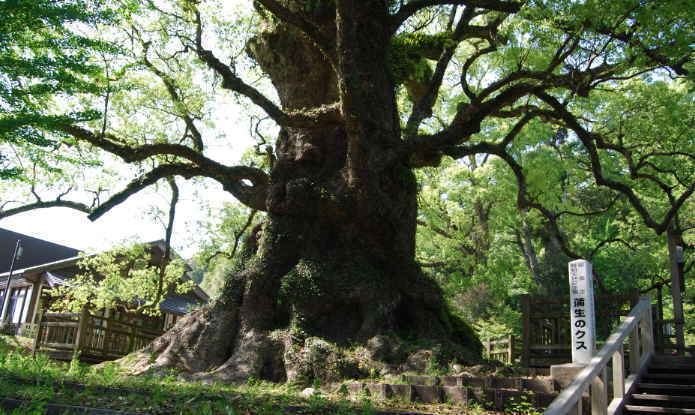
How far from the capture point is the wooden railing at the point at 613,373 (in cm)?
449

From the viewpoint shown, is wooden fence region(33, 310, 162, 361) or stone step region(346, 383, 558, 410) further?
wooden fence region(33, 310, 162, 361)

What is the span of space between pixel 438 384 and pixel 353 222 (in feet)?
15.0

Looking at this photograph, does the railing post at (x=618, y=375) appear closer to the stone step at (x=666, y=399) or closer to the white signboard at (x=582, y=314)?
the white signboard at (x=582, y=314)

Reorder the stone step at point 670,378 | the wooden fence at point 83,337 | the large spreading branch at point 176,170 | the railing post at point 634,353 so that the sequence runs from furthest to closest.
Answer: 1. the wooden fence at point 83,337
2. the large spreading branch at point 176,170
3. the railing post at point 634,353
4. the stone step at point 670,378

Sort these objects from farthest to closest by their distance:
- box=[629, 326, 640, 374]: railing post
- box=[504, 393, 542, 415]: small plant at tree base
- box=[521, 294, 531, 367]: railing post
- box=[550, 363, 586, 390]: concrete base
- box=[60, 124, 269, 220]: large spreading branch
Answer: box=[60, 124, 269, 220]: large spreading branch < box=[521, 294, 531, 367]: railing post < box=[629, 326, 640, 374]: railing post < box=[550, 363, 586, 390]: concrete base < box=[504, 393, 542, 415]: small plant at tree base

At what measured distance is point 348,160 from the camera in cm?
1070

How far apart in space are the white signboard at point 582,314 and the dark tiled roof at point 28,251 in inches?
1294

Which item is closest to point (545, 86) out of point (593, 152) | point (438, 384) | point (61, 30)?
point (593, 152)

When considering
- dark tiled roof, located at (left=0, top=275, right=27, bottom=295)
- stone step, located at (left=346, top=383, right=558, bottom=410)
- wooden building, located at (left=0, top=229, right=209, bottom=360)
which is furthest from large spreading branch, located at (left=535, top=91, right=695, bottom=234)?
dark tiled roof, located at (left=0, top=275, right=27, bottom=295)

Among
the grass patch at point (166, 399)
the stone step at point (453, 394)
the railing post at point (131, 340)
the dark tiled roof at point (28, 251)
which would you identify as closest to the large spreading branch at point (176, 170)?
the grass patch at point (166, 399)

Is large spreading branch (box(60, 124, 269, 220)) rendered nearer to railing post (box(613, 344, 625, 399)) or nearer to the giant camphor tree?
the giant camphor tree

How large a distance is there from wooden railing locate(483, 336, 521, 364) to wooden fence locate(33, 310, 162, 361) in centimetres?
1058

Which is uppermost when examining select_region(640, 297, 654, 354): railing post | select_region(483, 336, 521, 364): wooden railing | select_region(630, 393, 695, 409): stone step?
select_region(640, 297, 654, 354): railing post

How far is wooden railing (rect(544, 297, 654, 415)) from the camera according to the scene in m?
4.49
